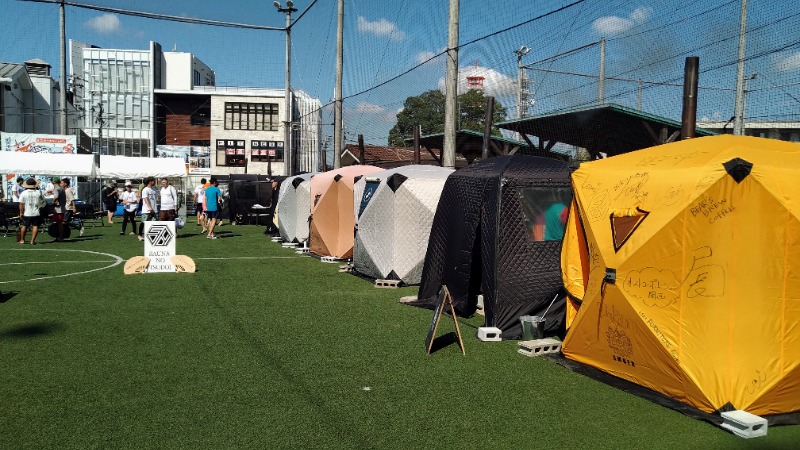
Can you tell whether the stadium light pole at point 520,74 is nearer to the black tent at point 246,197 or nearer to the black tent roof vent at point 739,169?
the black tent roof vent at point 739,169

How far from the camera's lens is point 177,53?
200ft

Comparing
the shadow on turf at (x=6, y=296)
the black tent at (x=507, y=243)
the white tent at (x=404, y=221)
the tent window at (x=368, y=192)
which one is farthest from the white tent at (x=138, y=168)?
the black tent at (x=507, y=243)

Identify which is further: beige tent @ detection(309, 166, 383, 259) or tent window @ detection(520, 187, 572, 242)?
beige tent @ detection(309, 166, 383, 259)

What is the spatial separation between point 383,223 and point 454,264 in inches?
113

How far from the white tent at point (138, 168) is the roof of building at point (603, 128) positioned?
61.6ft

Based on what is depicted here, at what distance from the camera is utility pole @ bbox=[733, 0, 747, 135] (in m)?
7.93

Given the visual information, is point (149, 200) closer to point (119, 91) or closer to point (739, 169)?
point (739, 169)

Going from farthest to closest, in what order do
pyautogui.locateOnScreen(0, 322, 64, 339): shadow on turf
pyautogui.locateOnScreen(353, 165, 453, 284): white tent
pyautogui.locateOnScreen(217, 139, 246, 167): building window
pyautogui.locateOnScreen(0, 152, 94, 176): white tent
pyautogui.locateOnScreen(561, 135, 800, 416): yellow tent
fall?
pyautogui.locateOnScreen(217, 139, 246, 167): building window < pyautogui.locateOnScreen(0, 152, 94, 176): white tent < pyautogui.locateOnScreen(353, 165, 453, 284): white tent < pyautogui.locateOnScreen(0, 322, 64, 339): shadow on turf < pyautogui.locateOnScreen(561, 135, 800, 416): yellow tent

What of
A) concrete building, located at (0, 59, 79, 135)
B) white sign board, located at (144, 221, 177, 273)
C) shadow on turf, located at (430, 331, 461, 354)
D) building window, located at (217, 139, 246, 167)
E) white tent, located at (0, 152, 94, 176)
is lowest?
shadow on turf, located at (430, 331, 461, 354)

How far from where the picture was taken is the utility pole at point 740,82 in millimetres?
7930

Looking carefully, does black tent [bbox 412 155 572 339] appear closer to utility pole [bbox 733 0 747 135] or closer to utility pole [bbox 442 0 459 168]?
utility pole [bbox 733 0 747 135]

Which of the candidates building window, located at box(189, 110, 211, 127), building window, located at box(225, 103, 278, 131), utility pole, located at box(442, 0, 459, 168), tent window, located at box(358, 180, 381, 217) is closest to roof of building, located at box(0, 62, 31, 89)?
building window, located at box(225, 103, 278, 131)

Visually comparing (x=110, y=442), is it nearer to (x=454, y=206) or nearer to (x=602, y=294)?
(x=602, y=294)

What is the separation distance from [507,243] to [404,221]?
3.46 meters
